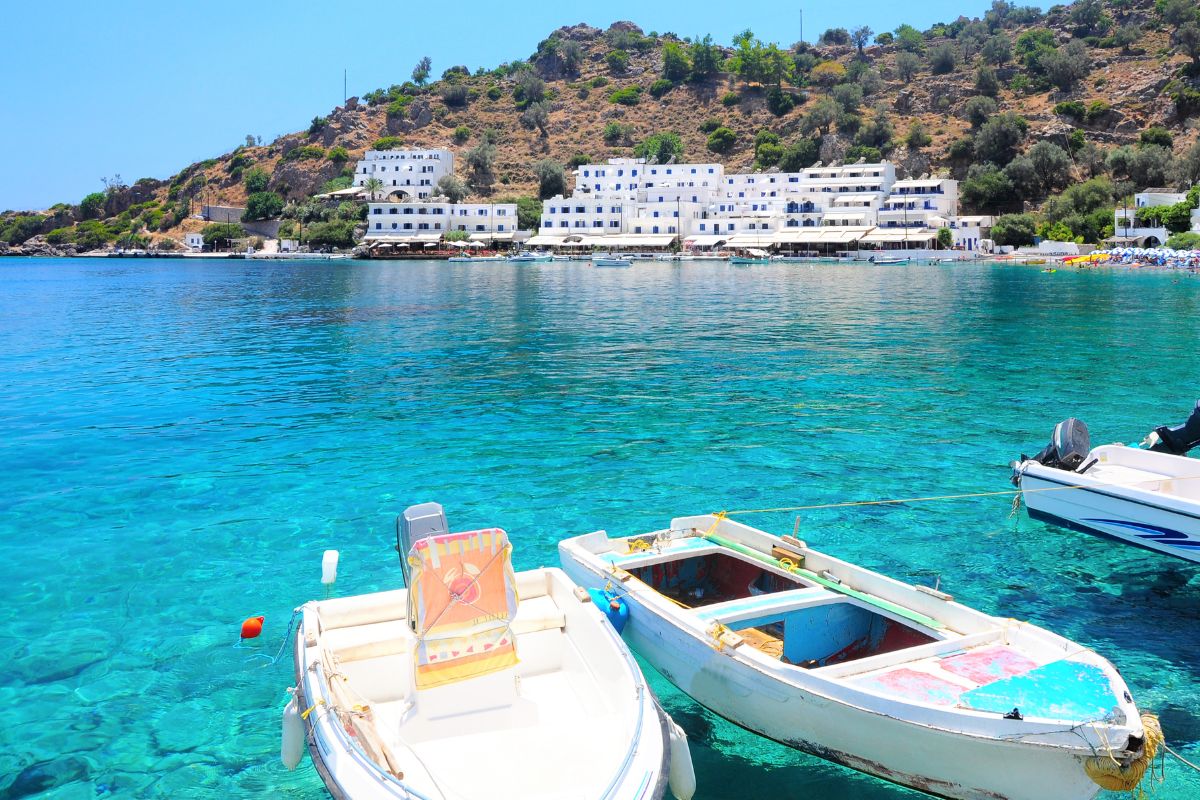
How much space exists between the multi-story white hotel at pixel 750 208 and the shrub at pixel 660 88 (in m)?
44.2

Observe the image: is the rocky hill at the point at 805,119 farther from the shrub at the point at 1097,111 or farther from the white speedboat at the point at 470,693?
the white speedboat at the point at 470,693

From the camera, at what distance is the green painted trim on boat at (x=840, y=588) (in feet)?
26.3

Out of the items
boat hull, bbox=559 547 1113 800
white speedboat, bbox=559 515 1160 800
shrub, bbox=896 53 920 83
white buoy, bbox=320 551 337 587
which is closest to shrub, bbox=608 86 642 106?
shrub, bbox=896 53 920 83

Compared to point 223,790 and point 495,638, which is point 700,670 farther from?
point 223,790

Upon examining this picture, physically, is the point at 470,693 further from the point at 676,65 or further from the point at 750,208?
the point at 676,65

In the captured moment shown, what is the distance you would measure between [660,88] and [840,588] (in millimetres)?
184025

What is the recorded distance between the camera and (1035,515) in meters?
11.9

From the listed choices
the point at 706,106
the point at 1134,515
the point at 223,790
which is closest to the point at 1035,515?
the point at 1134,515

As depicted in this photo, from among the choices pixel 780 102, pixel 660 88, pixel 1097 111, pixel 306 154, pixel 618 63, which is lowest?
pixel 1097 111

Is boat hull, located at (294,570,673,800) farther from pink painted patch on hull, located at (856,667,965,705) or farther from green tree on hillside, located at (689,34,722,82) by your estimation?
green tree on hillside, located at (689,34,722,82)

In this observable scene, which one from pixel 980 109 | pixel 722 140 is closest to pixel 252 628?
pixel 980 109

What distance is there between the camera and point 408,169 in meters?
156

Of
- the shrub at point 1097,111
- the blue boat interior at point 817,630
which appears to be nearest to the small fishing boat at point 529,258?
the shrub at point 1097,111

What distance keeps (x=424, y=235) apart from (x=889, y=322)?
10681 cm
